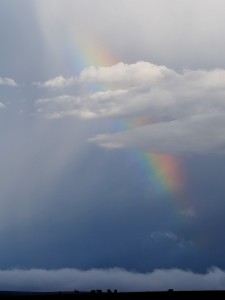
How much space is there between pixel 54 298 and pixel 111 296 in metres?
9.99

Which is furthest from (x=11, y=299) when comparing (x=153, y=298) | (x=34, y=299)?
(x=153, y=298)

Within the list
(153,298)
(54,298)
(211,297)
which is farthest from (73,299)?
(211,297)

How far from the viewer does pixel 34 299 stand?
77438 mm

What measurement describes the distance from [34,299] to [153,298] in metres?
19.8

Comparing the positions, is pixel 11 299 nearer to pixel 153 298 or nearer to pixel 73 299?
pixel 73 299

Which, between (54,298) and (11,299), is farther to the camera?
(54,298)

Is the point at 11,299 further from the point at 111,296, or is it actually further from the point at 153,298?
the point at 153,298

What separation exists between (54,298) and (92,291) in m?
7.82

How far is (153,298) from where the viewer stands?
81.5 metres

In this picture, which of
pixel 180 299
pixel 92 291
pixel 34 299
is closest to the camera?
pixel 34 299

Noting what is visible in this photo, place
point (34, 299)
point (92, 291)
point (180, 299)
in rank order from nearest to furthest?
point (34, 299)
point (180, 299)
point (92, 291)

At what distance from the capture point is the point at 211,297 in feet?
271

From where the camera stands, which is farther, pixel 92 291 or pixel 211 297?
pixel 92 291

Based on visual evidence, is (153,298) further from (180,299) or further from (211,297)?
(211,297)
